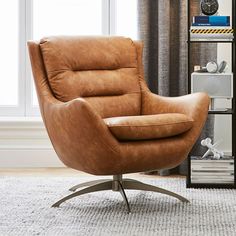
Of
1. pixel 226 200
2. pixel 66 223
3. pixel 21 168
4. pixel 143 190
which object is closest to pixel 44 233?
pixel 66 223

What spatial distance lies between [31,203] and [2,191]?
14.9 inches

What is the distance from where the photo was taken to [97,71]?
3.52m

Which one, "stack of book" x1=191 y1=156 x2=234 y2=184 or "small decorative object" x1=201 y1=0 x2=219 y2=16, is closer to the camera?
"stack of book" x1=191 y1=156 x2=234 y2=184

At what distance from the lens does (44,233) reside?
2.61 metres

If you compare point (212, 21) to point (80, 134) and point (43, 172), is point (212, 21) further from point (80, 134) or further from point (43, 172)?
point (43, 172)

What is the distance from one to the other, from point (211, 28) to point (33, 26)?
1552 mm

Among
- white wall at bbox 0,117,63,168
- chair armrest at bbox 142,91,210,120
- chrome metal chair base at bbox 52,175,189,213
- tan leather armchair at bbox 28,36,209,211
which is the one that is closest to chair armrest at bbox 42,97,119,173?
tan leather armchair at bbox 28,36,209,211

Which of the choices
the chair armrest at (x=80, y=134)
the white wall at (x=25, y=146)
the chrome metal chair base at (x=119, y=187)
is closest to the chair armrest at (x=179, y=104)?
the chrome metal chair base at (x=119, y=187)

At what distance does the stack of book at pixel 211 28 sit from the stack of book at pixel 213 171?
0.79 metres

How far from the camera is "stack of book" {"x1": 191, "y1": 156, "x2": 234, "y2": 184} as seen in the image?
373cm

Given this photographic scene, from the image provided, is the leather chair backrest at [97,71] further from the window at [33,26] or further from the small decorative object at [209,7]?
the window at [33,26]

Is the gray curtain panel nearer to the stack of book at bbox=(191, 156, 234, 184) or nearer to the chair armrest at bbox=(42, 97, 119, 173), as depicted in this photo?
the stack of book at bbox=(191, 156, 234, 184)

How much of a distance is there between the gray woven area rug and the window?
113 cm

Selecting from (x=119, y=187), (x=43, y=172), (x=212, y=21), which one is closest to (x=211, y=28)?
(x=212, y=21)
